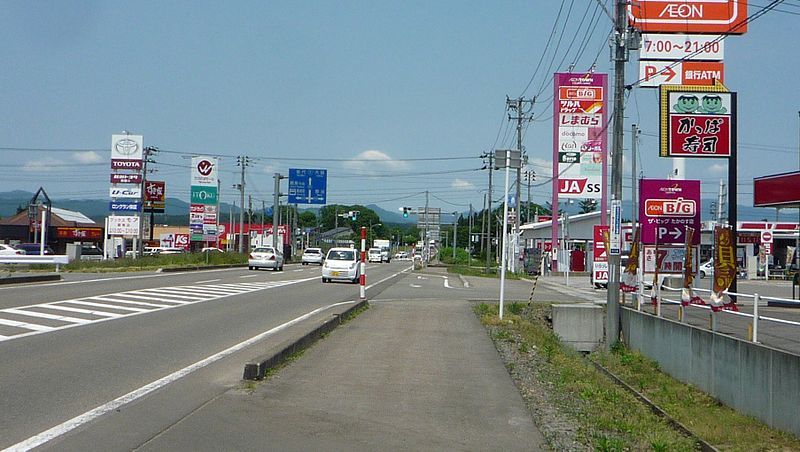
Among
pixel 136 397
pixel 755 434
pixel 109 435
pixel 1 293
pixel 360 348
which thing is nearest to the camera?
pixel 109 435

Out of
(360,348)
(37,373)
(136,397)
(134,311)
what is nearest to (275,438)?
(136,397)

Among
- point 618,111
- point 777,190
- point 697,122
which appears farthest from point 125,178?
point 777,190

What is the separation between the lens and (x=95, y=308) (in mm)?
19812

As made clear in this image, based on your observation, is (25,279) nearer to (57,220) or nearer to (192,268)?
(192,268)

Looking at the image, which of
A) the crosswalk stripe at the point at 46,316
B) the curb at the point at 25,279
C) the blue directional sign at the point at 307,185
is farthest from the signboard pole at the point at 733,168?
the blue directional sign at the point at 307,185

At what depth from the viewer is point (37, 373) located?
35.3 feet

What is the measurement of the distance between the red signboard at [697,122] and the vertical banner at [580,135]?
23637 mm

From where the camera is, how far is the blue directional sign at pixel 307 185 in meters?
60.4

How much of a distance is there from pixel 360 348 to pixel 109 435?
6.84 m

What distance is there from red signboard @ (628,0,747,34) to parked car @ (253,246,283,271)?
2660cm

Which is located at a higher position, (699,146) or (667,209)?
(699,146)

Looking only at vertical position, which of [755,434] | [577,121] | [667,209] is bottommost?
[755,434]

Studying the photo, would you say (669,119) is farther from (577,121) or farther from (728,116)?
(577,121)

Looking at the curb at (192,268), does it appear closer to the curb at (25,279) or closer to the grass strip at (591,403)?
the curb at (25,279)
